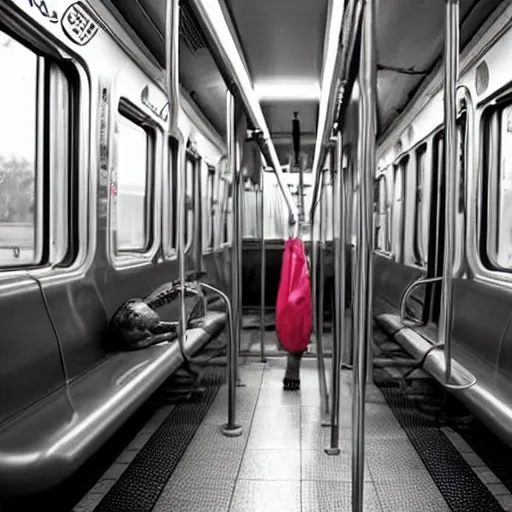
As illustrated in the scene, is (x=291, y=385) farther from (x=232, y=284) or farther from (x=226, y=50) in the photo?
(x=226, y=50)

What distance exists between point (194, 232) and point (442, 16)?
8.66 ft

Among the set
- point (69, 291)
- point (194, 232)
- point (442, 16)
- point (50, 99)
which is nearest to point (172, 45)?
point (50, 99)

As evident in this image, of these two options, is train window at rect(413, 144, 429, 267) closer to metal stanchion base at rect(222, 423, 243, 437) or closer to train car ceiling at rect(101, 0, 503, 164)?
train car ceiling at rect(101, 0, 503, 164)

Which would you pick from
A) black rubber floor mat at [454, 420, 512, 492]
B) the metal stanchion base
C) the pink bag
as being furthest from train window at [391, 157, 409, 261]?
the metal stanchion base

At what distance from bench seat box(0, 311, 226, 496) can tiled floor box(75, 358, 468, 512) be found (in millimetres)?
387

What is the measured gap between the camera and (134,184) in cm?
353

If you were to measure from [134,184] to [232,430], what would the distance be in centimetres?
172

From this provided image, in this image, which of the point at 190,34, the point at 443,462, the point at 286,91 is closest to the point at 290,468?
the point at 443,462

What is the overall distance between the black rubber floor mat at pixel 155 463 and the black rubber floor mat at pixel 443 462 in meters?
1.12

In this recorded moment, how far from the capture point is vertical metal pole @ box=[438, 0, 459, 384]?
1.48 metres

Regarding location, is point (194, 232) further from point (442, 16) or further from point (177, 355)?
point (442, 16)

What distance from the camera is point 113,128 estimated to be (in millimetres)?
2859

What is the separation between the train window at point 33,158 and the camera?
7.06 ft

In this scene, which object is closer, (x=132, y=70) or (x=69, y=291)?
(x=69, y=291)
